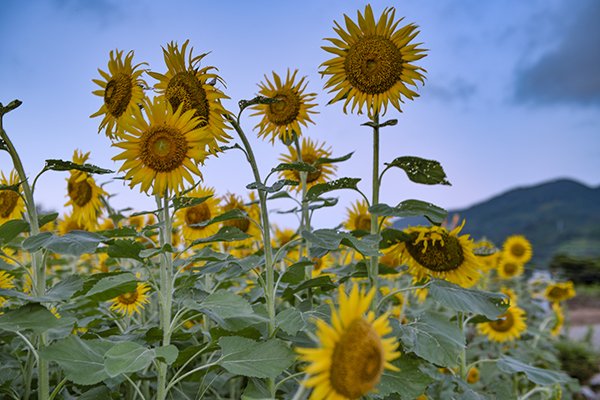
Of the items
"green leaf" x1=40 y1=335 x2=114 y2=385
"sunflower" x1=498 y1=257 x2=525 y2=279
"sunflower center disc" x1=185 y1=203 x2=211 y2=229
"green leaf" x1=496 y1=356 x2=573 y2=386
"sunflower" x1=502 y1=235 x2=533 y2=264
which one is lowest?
"green leaf" x1=496 y1=356 x2=573 y2=386

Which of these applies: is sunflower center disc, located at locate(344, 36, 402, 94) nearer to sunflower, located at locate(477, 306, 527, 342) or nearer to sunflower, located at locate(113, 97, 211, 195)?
sunflower, located at locate(113, 97, 211, 195)

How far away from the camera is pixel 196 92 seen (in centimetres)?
160

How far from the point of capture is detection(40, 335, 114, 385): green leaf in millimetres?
1326

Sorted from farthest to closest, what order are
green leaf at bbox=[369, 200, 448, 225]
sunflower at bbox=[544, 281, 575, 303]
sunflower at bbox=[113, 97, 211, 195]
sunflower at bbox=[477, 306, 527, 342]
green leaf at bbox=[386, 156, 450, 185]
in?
sunflower at bbox=[544, 281, 575, 303] < sunflower at bbox=[477, 306, 527, 342] < green leaf at bbox=[386, 156, 450, 185] < green leaf at bbox=[369, 200, 448, 225] < sunflower at bbox=[113, 97, 211, 195]

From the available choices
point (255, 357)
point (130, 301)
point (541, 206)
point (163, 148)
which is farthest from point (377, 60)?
point (541, 206)

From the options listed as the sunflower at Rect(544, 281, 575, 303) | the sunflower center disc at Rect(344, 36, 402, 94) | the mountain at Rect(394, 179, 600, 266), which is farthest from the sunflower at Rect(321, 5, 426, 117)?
the mountain at Rect(394, 179, 600, 266)

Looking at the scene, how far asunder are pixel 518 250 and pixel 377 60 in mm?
3924

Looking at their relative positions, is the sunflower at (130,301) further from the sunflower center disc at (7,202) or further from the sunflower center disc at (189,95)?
the sunflower center disc at (189,95)

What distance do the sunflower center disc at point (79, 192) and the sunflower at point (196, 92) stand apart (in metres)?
1.05

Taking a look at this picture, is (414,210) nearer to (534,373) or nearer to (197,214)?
(534,373)

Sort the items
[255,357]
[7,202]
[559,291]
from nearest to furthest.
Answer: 1. [255,357]
2. [7,202]
3. [559,291]

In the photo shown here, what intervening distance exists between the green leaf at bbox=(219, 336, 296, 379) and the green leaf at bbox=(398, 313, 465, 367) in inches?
14.7

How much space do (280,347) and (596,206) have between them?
3253 centimetres

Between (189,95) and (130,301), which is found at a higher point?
(189,95)
